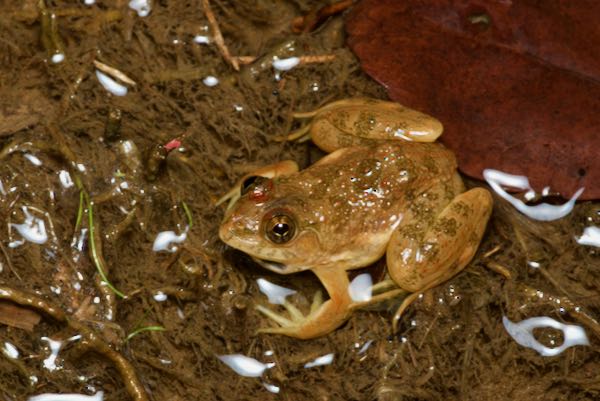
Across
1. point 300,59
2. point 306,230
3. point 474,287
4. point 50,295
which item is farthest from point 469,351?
point 50,295

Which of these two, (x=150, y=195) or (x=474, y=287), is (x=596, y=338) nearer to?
(x=474, y=287)

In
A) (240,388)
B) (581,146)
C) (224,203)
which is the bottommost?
(240,388)

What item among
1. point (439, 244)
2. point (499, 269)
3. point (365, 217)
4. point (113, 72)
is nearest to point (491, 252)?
point (499, 269)

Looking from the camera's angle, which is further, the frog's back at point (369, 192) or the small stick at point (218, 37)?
the small stick at point (218, 37)

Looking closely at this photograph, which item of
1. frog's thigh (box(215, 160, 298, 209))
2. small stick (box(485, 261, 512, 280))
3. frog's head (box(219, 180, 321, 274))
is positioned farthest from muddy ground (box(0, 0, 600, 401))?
frog's head (box(219, 180, 321, 274))

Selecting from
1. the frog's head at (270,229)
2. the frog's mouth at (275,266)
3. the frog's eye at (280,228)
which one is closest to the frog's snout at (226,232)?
the frog's head at (270,229)

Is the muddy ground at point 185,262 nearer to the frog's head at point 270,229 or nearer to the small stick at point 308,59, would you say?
the small stick at point 308,59

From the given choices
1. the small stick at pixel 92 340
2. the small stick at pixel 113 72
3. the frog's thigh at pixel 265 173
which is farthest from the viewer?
the small stick at pixel 113 72
